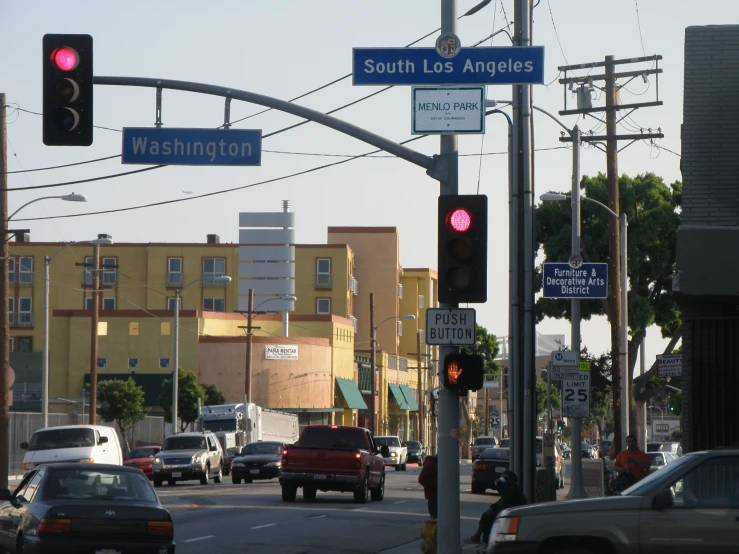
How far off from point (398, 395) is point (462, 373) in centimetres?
8649

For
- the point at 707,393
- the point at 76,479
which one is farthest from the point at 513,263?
the point at 76,479

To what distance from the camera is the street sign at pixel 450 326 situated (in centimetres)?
1525

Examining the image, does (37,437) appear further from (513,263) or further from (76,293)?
(76,293)

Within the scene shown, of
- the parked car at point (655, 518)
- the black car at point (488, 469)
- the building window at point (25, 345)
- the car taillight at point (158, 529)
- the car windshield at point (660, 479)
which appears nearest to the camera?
the parked car at point (655, 518)

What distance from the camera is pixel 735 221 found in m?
19.9

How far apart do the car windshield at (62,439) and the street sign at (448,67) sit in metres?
19.4

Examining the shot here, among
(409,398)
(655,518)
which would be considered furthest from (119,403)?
(655,518)

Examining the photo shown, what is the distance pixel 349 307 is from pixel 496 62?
84.8 m

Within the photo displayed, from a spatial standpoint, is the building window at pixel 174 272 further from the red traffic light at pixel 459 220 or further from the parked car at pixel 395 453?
the red traffic light at pixel 459 220

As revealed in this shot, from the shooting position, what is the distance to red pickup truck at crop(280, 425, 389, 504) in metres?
30.4

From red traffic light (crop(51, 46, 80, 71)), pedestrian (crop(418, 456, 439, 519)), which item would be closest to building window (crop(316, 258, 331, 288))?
pedestrian (crop(418, 456, 439, 519))

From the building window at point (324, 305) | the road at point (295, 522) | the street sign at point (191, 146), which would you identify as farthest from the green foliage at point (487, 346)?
the street sign at point (191, 146)

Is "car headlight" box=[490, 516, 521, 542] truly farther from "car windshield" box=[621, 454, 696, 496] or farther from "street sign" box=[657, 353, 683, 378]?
"street sign" box=[657, 353, 683, 378]

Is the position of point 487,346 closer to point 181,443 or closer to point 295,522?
point 181,443
